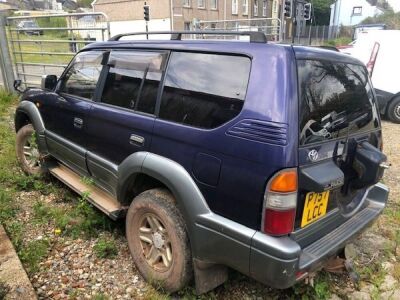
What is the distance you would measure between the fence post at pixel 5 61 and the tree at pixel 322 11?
193 ft

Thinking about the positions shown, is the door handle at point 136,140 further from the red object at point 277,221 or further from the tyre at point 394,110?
the tyre at point 394,110

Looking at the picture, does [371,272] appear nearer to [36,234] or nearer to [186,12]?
[36,234]

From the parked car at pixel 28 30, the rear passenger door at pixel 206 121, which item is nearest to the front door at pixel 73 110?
the rear passenger door at pixel 206 121

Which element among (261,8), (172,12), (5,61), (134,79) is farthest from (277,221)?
(261,8)

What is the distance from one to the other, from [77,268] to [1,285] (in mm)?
679

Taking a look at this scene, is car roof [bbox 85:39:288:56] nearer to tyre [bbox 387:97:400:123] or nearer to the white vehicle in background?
the white vehicle in background

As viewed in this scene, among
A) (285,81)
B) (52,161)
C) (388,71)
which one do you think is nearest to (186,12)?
(388,71)

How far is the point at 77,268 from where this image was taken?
124 inches

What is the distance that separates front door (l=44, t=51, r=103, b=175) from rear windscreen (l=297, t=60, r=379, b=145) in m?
2.04

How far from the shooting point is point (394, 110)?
30.1ft

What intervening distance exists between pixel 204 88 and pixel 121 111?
2.97 feet

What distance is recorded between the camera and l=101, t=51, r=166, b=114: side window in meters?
2.89

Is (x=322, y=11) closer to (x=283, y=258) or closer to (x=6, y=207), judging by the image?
(x=6, y=207)

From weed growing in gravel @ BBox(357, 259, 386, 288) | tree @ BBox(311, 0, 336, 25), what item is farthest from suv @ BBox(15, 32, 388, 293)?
tree @ BBox(311, 0, 336, 25)
